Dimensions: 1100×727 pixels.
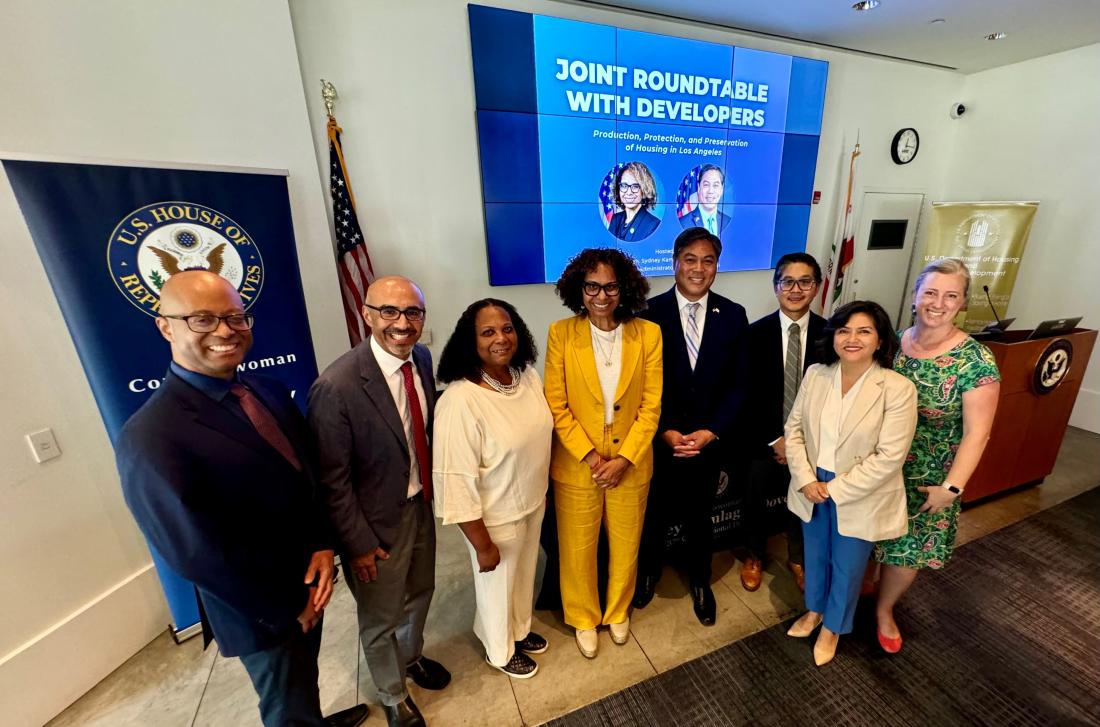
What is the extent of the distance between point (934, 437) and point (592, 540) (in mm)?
1533

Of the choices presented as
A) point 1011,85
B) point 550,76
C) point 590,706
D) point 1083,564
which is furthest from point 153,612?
point 1011,85

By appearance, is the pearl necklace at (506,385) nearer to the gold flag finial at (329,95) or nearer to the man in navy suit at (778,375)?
the man in navy suit at (778,375)

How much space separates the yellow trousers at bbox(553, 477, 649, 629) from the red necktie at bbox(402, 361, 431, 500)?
Answer: 0.56 meters

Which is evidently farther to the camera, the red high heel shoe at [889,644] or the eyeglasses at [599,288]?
the red high heel shoe at [889,644]

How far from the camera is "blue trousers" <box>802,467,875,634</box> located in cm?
178

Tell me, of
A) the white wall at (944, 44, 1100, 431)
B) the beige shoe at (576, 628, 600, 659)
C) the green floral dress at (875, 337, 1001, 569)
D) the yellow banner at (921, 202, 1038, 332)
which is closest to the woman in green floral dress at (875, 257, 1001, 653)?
the green floral dress at (875, 337, 1001, 569)

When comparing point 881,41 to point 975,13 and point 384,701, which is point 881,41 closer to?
point 975,13

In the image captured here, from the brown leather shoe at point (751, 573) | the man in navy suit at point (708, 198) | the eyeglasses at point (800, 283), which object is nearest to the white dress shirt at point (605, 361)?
the eyeglasses at point (800, 283)

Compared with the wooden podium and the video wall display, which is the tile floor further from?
the video wall display

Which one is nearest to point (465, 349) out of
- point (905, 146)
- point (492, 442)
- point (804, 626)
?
point (492, 442)

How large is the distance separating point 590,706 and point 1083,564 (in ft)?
10.2

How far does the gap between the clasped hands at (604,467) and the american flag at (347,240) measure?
2005mm

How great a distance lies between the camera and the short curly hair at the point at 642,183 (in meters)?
3.59

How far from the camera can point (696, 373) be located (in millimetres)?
1993
